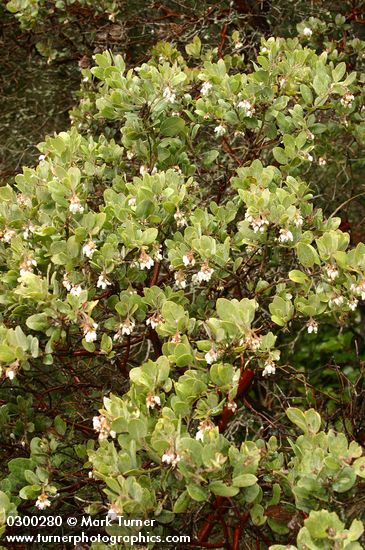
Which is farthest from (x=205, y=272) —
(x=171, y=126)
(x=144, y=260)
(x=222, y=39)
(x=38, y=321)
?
(x=222, y=39)

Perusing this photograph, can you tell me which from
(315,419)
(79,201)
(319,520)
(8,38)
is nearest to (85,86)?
(8,38)

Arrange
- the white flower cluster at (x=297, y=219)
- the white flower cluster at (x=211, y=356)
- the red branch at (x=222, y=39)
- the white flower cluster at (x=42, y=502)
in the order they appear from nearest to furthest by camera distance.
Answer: the white flower cluster at (x=211, y=356) < the white flower cluster at (x=42, y=502) < the white flower cluster at (x=297, y=219) < the red branch at (x=222, y=39)

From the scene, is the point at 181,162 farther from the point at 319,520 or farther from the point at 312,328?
the point at 319,520

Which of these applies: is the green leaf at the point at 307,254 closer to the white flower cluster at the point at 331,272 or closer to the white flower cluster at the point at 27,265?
the white flower cluster at the point at 331,272

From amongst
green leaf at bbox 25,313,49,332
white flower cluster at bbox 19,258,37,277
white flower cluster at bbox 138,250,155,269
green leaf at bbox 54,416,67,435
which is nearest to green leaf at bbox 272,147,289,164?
white flower cluster at bbox 138,250,155,269

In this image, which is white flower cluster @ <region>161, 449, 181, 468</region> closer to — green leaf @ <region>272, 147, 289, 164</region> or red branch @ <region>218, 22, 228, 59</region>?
green leaf @ <region>272, 147, 289, 164</region>

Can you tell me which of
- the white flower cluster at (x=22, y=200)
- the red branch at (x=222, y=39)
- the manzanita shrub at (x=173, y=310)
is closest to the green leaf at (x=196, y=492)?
the manzanita shrub at (x=173, y=310)

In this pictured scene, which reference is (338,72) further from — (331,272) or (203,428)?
(203,428)
